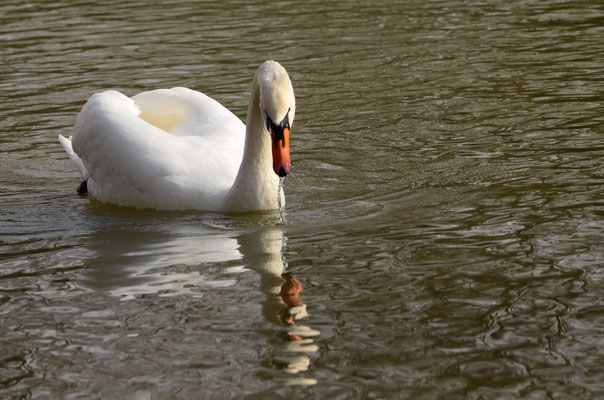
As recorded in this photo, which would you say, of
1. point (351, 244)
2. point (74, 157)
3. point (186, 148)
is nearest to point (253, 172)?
point (186, 148)

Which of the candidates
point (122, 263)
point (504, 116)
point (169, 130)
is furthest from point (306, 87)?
point (122, 263)

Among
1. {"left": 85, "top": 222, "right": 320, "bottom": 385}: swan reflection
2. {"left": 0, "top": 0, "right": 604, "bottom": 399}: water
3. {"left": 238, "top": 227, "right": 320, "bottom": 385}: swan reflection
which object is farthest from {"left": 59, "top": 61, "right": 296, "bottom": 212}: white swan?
{"left": 238, "top": 227, "right": 320, "bottom": 385}: swan reflection

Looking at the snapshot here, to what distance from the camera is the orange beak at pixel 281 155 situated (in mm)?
6609

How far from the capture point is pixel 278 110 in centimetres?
670

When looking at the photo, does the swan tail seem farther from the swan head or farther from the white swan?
the swan head

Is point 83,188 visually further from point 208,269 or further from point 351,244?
point 351,244

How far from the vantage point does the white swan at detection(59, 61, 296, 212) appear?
682cm

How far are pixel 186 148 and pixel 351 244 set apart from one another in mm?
1680

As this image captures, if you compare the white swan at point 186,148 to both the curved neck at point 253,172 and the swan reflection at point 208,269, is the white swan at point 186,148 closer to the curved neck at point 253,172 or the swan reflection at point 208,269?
the curved neck at point 253,172

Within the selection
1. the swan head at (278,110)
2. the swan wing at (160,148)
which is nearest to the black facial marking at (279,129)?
the swan head at (278,110)

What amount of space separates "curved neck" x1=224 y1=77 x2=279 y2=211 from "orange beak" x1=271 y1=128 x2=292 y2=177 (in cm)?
→ 69

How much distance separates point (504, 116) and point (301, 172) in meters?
2.19

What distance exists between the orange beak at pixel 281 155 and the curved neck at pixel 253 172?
688 millimetres

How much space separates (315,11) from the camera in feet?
52.6
